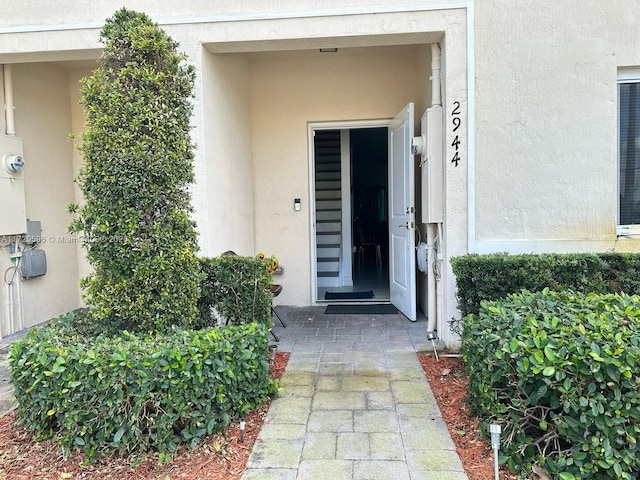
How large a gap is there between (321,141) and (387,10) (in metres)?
4.30

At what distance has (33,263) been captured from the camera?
4.37 m

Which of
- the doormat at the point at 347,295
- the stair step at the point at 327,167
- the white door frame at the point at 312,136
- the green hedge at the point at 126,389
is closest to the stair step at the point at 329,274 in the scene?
the doormat at the point at 347,295

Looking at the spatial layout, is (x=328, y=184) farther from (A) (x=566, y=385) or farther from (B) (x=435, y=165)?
(A) (x=566, y=385)

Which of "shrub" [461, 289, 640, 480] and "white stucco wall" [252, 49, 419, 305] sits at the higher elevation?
"white stucco wall" [252, 49, 419, 305]

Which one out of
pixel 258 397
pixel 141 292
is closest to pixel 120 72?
pixel 141 292

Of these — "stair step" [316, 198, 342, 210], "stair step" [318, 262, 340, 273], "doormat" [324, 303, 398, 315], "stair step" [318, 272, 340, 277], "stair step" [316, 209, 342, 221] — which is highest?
"stair step" [316, 198, 342, 210]

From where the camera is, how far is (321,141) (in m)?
7.67

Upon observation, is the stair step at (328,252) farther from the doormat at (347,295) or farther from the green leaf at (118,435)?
the green leaf at (118,435)

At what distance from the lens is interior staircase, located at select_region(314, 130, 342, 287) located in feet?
21.2

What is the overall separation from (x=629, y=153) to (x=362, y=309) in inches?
119

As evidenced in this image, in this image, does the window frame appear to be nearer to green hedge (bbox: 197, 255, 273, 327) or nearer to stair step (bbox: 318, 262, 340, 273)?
green hedge (bbox: 197, 255, 273, 327)

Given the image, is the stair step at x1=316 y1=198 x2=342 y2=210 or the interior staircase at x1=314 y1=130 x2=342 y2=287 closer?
the interior staircase at x1=314 y1=130 x2=342 y2=287

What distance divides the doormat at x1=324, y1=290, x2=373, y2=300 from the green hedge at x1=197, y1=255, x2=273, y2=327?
8.32 ft

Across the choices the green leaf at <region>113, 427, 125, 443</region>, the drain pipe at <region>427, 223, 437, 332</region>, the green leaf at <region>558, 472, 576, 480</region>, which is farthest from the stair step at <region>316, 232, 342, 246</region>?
the green leaf at <region>558, 472, 576, 480</region>
